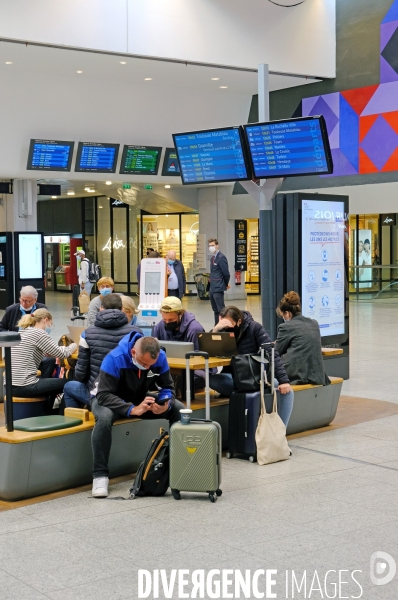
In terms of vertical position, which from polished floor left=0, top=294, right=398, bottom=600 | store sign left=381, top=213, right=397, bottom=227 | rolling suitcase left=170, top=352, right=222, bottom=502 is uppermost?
store sign left=381, top=213, right=397, bottom=227

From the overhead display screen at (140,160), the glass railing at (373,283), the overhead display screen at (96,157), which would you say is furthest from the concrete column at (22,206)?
the glass railing at (373,283)

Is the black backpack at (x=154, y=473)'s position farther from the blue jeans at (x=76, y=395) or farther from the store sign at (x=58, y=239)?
the store sign at (x=58, y=239)

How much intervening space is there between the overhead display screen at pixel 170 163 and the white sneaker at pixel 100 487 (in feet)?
59.3

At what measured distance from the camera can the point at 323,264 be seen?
11219mm

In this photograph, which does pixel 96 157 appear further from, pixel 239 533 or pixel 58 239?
pixel 239 533

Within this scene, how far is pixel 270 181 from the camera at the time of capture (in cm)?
1081

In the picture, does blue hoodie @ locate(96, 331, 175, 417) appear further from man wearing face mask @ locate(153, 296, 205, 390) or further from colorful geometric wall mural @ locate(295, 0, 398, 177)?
colorful geometric wall mural @ locate(295, 0, 398, 177)

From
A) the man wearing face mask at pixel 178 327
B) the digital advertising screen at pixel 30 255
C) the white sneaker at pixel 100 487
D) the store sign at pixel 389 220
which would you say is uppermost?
the store sign at pixel 389 220

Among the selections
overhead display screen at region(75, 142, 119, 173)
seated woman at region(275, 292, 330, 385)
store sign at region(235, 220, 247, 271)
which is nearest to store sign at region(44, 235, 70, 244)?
store sign at region(235, 220, 247, 271)

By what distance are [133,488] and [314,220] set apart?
18.7 feet

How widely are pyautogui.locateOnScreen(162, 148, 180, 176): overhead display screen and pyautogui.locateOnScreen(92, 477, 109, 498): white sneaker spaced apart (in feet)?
59.3

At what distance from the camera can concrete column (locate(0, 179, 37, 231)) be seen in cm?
2289

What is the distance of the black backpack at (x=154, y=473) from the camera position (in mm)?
6168

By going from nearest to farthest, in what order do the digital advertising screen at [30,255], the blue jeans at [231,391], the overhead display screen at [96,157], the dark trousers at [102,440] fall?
the dark trousers at [102,440]
the blue jeans at [231,391]
the overhead display screen at [96,157]
the digital advertising screen at [30,255]
